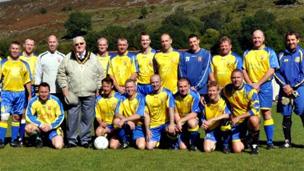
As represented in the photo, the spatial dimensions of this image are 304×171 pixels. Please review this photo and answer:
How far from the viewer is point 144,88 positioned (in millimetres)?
9344

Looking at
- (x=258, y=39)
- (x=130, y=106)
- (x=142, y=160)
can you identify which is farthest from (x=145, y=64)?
(x=142, y=160)

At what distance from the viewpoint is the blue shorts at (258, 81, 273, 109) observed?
8445mm

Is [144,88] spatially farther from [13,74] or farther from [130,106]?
[13,74]

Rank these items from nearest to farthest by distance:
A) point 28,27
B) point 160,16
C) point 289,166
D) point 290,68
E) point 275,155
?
point 289,166, point 275,155, point 290,68, point 160,16, point 28,27

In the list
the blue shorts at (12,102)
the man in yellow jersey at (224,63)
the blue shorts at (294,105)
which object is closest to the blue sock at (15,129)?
the blue shorts at (12,102)

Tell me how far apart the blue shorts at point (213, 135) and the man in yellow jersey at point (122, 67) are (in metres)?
1.85

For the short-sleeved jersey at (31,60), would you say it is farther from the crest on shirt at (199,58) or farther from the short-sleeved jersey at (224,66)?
the short-sleeved jersey at (224,66)

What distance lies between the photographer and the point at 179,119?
845 cm

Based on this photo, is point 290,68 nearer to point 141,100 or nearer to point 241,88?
point 241,88

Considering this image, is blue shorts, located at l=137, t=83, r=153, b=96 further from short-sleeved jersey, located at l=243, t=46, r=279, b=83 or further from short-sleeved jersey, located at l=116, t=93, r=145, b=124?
short-sleeved jersey, located at l=243, t=46, r=279, b=83

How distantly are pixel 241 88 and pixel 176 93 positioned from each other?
120 cm

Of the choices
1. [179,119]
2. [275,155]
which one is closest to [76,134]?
[179,119]

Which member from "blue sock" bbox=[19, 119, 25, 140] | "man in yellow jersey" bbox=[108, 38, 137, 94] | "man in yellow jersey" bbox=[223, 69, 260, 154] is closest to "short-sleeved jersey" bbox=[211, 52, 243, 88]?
"man in yellow jersey" bbox=[223, 69, 260, 154]

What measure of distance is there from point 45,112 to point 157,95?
81.2 inches
